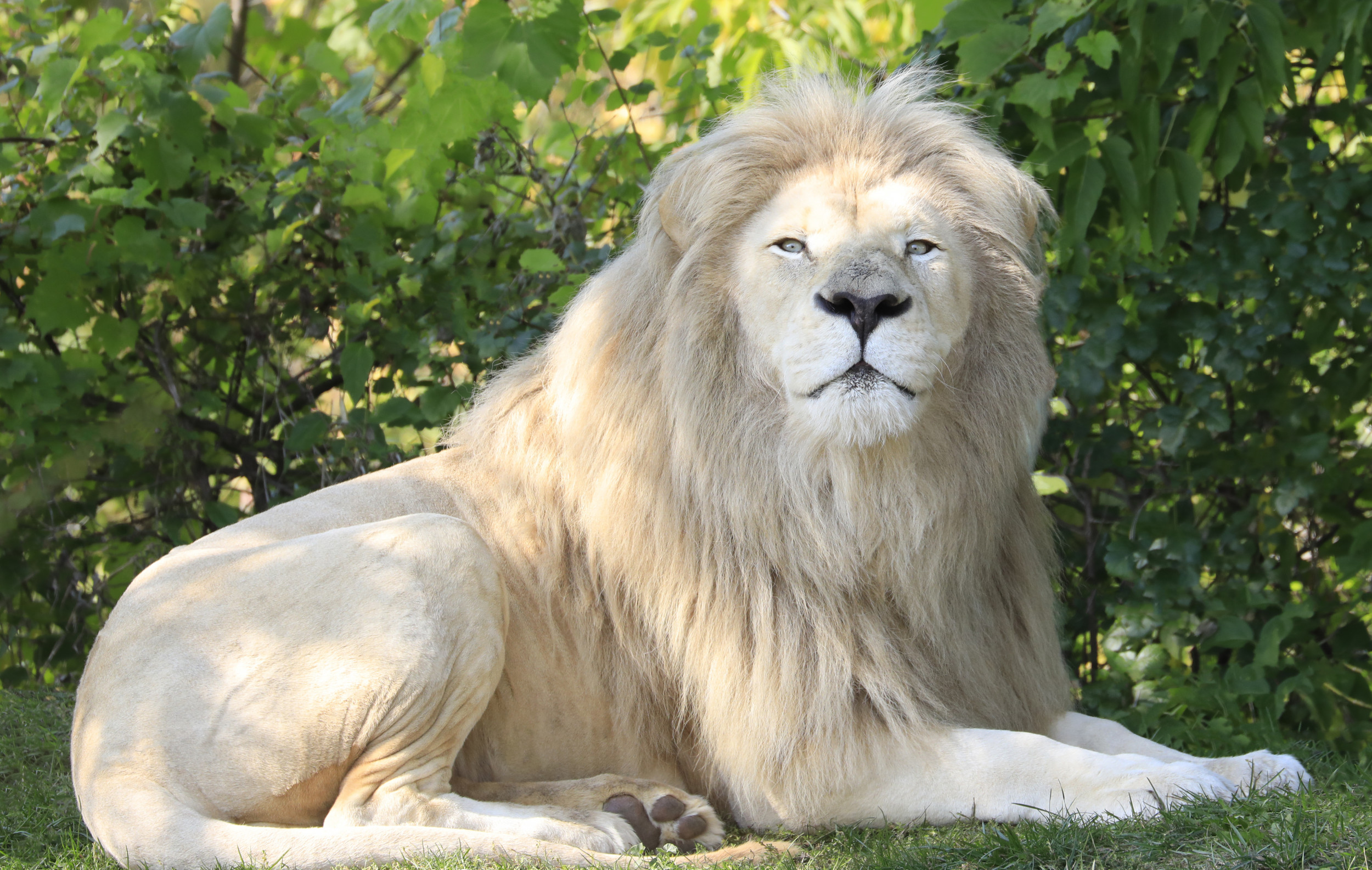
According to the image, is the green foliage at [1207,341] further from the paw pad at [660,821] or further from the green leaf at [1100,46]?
the paw pad at [660,821]

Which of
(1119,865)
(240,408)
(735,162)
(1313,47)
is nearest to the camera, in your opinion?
(1119,865)

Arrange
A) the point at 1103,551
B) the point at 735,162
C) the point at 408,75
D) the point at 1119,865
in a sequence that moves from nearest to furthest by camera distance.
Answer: the point at 1119,865, the point at 735,162, the point at 1103,551, the point at 408,75

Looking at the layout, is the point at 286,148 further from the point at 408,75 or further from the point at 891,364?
the point at 891,364

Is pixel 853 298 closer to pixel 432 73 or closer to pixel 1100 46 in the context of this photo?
pixel 1100 46

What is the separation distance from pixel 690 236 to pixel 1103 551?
210cm

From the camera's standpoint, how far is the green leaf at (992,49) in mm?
3455

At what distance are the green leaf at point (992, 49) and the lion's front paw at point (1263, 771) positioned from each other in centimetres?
184

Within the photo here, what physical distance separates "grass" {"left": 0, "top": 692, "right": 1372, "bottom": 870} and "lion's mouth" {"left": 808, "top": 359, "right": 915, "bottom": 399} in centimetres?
86

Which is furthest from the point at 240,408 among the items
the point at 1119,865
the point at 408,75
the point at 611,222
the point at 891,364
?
the point at 1119,865

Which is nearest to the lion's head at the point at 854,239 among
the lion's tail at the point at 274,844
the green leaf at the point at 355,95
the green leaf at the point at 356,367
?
the lion's tail at the point at 274,844

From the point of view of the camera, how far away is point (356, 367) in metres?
4.45

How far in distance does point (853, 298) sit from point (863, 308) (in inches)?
1.1

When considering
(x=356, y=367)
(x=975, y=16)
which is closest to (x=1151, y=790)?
(x=975, y=16)

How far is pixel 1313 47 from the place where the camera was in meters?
3.42
